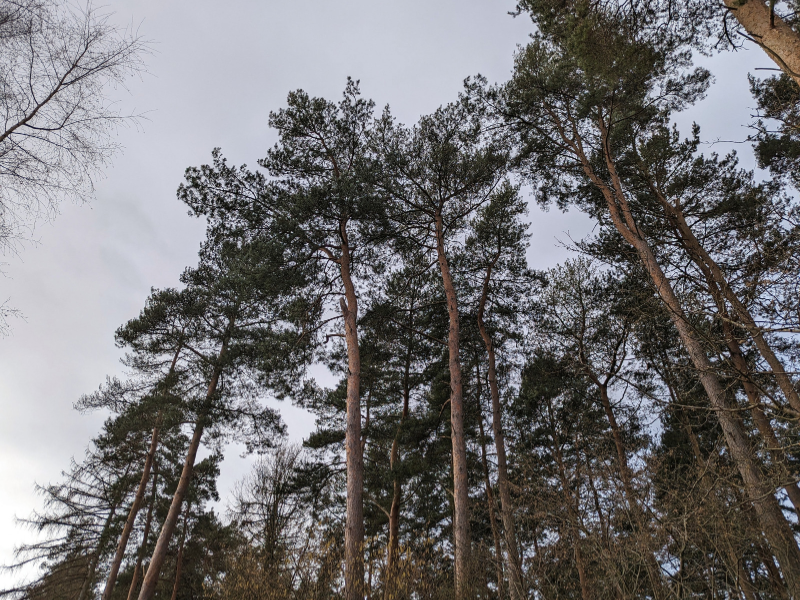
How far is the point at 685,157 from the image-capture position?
33.1 feet

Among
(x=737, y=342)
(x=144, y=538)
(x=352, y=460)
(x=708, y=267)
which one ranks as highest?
(x=708, y=267)

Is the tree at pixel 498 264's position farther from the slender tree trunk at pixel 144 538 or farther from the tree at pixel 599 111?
the slender tree trunk at pixel 144 538

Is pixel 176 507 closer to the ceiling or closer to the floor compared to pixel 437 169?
closer to the floor

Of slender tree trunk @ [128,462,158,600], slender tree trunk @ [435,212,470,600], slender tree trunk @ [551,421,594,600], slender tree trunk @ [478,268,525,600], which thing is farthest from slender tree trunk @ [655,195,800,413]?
slender tree trunk @ [128,462,158,600]

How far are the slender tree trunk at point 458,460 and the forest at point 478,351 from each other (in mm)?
62

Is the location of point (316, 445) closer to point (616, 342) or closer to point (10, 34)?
point (616, 342)

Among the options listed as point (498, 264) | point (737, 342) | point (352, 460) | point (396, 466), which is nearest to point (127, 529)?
point (396, 466)

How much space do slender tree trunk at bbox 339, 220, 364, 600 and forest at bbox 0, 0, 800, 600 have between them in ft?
0.18

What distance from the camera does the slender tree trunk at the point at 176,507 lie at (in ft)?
36.2

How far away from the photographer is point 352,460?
852 cm

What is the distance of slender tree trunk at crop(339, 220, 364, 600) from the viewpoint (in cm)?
621

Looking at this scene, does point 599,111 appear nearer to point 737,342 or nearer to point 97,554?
point 737,342

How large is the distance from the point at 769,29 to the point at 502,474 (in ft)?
30.7

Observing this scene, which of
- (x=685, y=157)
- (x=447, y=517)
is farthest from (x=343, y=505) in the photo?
(x=685, y=157)
